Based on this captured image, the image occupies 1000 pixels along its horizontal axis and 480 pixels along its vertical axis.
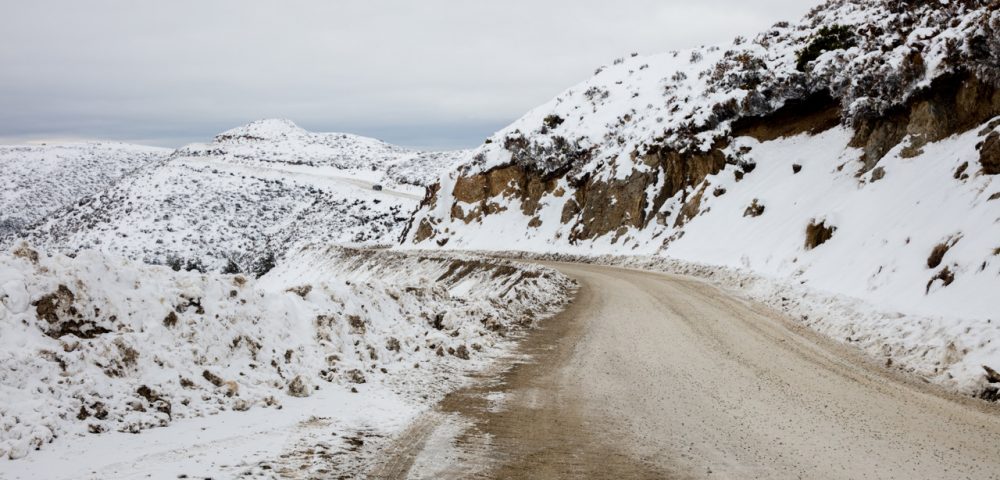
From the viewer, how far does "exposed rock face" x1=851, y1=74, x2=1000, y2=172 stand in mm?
17594

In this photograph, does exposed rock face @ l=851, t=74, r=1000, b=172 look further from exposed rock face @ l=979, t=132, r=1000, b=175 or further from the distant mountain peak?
the distant mountain peak

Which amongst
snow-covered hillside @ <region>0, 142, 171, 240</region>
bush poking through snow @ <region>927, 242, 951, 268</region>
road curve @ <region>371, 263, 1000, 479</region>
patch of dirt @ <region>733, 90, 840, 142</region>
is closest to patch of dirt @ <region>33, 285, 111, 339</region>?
road curve @ <region>371, 263, 1000, 479</region>

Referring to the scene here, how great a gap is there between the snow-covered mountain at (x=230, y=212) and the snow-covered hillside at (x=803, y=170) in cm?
2114

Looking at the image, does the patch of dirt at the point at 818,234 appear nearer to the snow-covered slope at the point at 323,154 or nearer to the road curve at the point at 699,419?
the road curve at the point at 699,419

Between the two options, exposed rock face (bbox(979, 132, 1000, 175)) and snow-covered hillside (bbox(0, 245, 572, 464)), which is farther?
exposed rock face (bbox(979, 132, 1000, 175))

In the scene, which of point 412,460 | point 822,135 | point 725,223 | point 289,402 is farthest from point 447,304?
point 822,135

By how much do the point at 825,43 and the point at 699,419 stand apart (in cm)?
3130

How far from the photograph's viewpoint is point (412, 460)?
535 cm

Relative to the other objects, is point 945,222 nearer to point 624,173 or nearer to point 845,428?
point 845,428

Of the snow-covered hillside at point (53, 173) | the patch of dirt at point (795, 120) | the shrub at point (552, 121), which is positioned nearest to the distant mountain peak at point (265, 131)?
the snow-covered hillside at point (53, 173)

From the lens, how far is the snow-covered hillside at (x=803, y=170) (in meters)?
12.9

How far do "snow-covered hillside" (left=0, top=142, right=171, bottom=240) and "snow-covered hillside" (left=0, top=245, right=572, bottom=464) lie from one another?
89.4 metres

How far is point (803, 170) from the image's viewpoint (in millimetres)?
26781

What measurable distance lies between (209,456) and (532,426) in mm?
3181
